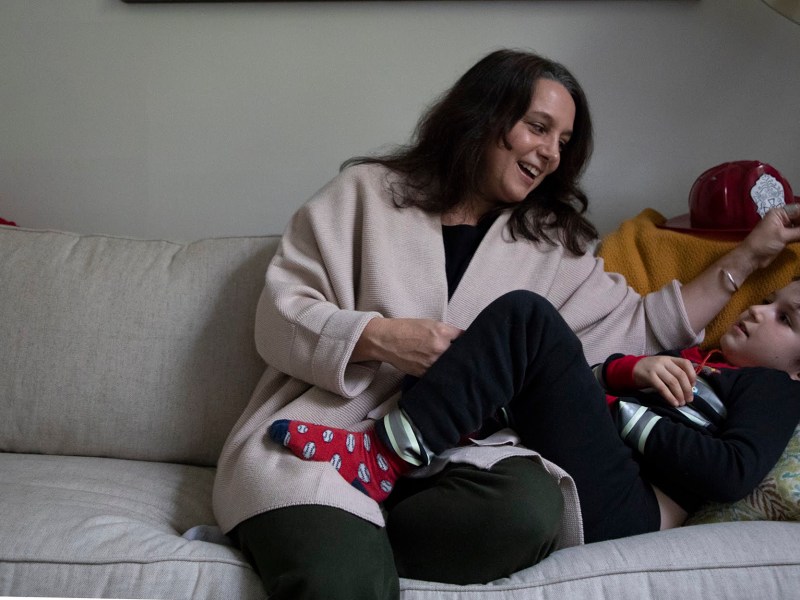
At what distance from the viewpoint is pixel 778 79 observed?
1.93m

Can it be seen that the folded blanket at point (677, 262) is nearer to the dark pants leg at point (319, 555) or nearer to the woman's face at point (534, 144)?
the woman's face at point (534, 144)

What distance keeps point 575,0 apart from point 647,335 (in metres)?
0.87

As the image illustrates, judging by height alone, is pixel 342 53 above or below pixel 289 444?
above

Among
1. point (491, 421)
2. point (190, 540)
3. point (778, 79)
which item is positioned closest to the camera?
point (190, 540)

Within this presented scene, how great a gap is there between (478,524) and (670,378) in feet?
1.41

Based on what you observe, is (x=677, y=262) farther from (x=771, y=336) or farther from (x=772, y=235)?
(x=771, y=336)

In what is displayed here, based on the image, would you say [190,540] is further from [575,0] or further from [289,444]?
[575,0]

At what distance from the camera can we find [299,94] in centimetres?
204

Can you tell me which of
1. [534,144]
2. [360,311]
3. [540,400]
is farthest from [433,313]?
[534,144]

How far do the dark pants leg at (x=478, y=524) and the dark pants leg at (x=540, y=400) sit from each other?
7cm

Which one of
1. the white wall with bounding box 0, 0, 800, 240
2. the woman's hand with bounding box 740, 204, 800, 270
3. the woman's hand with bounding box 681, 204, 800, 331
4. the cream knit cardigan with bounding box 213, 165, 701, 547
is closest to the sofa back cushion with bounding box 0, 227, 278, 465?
the cream knit cardigan with bounding box 213, 165, 701, 547

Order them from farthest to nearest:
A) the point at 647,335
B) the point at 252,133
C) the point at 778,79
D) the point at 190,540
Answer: the point at 252,133 → the point at 778,79 → the point at 647,335 → the point at 190,540

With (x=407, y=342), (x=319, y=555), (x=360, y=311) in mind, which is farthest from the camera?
(x=360, y=311)

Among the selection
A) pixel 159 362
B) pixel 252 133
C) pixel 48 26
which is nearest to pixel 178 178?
pixel 252 133
